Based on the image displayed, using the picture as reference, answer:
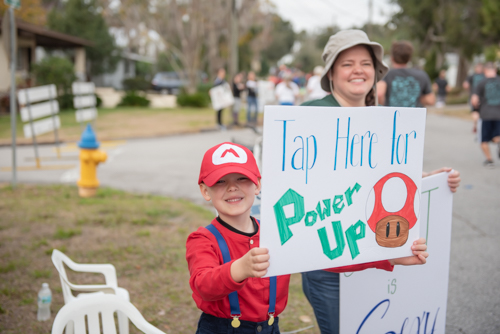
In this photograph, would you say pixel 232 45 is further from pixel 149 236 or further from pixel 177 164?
pixel 149 236

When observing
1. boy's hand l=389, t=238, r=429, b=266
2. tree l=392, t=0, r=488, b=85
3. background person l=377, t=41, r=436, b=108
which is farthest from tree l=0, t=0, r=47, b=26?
boy's hand l=389, t=238, r=429, b=266

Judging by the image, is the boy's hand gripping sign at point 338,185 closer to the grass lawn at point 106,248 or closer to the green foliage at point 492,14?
the grass lawn at point 106,248

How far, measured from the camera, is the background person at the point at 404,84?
5594mm

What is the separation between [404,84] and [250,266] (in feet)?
15.5

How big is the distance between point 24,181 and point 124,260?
15.1ft

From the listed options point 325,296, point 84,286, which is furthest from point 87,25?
point 325,296

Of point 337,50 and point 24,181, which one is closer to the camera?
point 337,50

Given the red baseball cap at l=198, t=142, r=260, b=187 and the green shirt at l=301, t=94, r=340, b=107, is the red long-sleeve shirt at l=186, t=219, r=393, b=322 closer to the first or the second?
the red baseball cap at l=198, t=142, r=260, b=187

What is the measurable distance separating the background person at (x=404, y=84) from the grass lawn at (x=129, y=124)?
9.93 metres

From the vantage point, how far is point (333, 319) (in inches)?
93.9

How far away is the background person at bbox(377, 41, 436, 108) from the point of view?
559cm

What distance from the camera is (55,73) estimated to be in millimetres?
21312

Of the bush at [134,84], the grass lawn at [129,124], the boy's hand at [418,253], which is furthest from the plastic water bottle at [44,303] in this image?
the bush at [134,84]

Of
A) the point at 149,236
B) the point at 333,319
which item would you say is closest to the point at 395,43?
the point at 149,236
